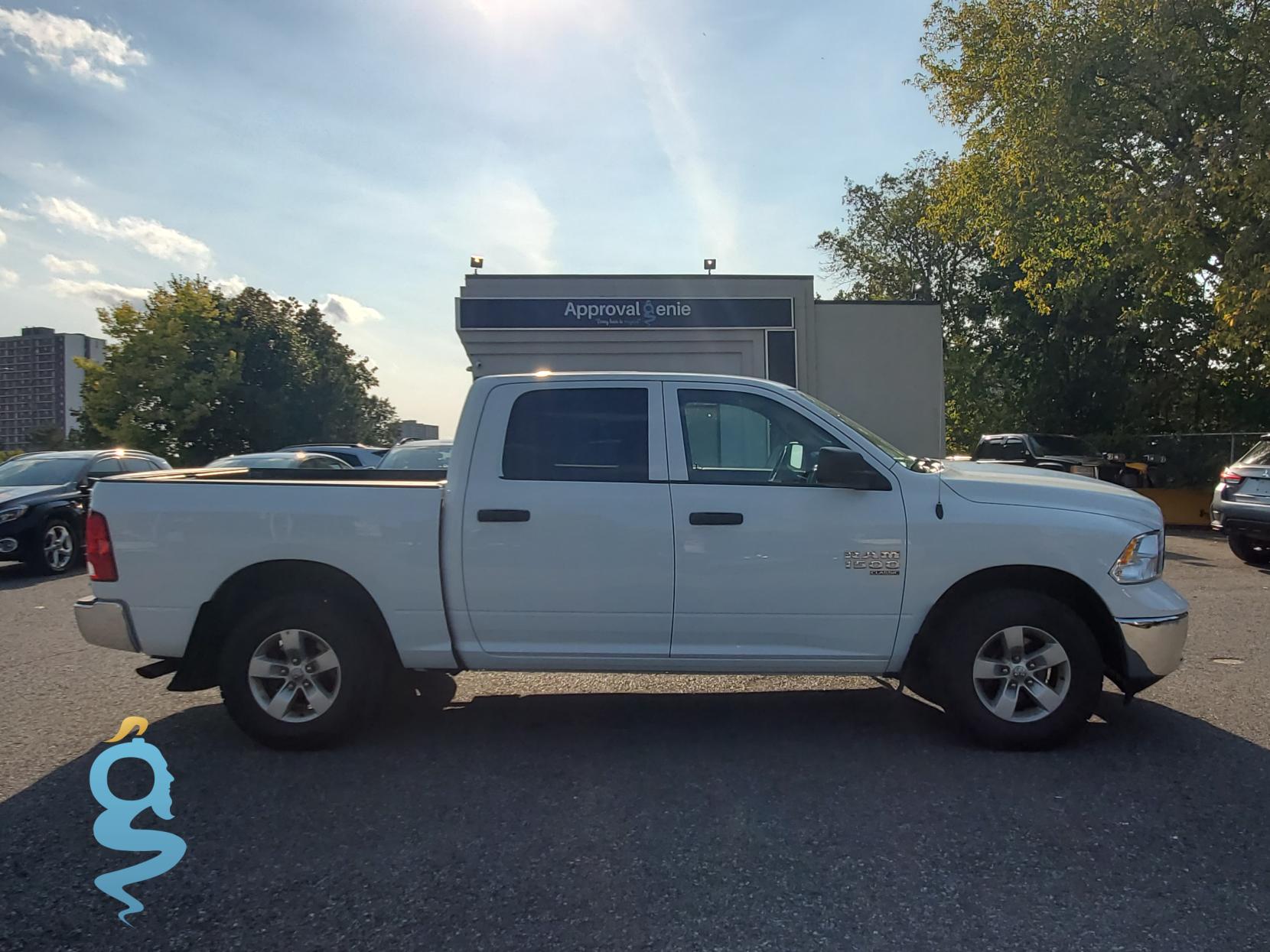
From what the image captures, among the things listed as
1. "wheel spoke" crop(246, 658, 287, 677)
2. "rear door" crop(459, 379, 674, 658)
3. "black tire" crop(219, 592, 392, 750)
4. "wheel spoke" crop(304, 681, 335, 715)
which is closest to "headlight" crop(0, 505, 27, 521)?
"black tire" crop(219, 592, 392, 750)

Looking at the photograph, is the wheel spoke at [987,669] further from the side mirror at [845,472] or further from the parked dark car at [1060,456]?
the parked dark car at [1060,456]

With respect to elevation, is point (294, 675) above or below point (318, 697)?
above

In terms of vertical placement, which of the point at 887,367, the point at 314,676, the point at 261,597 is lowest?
the point at 314,676

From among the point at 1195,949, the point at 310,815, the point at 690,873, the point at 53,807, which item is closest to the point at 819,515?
the point at 690,873

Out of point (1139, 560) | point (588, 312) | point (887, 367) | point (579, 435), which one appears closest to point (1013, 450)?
point (887, 367)

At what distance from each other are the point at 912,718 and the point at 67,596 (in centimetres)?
906

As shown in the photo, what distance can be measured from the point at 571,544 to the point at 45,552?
32.6 ft

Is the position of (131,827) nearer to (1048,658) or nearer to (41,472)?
(1048,658)

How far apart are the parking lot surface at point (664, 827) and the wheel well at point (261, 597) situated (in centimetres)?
49

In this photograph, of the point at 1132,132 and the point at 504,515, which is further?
the point at 1132,132

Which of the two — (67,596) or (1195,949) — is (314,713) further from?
(67,596)

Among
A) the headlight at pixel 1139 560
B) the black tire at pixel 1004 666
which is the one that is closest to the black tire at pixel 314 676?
the black tire at pixel 1004 666

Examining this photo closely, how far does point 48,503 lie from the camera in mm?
11586

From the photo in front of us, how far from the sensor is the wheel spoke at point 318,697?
182 inches
